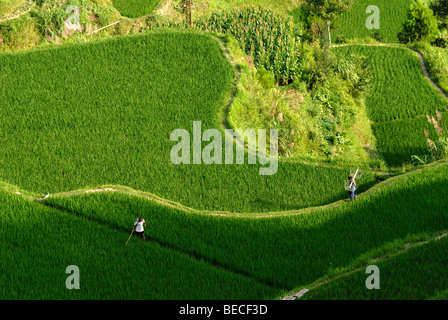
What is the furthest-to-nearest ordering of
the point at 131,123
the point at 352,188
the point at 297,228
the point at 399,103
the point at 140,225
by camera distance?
the point at 399,103 → the point at 131,123 → the point at 352,188 → the point at 297,228 → the point at 140,225

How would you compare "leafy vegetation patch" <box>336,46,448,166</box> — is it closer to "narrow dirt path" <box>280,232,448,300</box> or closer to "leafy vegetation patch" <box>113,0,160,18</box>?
"narrow dirt path" <box>280,232,448,300</box>

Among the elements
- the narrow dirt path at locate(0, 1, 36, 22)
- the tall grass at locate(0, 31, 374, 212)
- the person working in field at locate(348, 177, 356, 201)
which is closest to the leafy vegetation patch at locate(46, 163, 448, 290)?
the person working in field at locate(348, 177, 356, 201)

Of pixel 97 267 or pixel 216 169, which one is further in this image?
pixel 216 169

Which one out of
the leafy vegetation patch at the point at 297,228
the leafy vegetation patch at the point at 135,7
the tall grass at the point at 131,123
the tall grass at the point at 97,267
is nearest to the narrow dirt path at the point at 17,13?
the leafy vegetation patch at the point at 135,7

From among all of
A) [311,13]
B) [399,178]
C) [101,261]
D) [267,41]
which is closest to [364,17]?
[311,13]

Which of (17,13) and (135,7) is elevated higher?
(135,7)

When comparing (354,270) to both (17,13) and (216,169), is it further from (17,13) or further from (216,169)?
(17,13)

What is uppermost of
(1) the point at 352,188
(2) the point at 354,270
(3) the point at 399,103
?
(3) the point at 399,103

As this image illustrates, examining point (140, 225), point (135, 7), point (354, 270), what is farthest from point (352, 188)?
point (135, 7)

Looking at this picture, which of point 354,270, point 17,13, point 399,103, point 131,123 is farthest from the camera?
point 17,13

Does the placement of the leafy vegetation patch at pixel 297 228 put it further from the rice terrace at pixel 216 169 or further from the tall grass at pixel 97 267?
the tall grass at pixel 97 267
